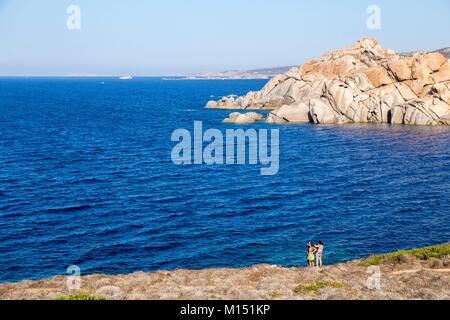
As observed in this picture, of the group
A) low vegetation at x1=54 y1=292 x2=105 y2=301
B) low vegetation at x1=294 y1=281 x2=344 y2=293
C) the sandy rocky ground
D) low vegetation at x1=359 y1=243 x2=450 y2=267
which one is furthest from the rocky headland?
low vegetation at x1=54 y1=292 x2=105 y2=301

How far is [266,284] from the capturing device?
26.6 meters

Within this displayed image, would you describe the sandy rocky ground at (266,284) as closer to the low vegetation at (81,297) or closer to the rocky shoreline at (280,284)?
the rocky shoreline at (280,284)

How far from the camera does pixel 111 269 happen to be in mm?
39688

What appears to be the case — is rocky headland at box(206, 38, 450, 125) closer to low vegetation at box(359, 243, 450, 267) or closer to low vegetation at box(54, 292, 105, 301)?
low vegetation at box(359, 243, 450, 267)

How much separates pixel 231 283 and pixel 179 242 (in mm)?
18156

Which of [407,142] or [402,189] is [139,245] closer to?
[402,189]

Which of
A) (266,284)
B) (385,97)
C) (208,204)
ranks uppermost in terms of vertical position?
(385,97)

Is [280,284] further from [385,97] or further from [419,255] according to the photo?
[385,97]

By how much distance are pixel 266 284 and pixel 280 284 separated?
0.78 metres

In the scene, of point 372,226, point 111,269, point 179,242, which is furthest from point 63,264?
point 372,226

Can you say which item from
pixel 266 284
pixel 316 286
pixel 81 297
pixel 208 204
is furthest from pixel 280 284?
pixel 208 204

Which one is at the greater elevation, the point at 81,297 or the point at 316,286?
the point at 81,297

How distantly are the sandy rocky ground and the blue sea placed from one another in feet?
31.2

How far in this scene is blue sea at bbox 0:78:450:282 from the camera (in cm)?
4250
